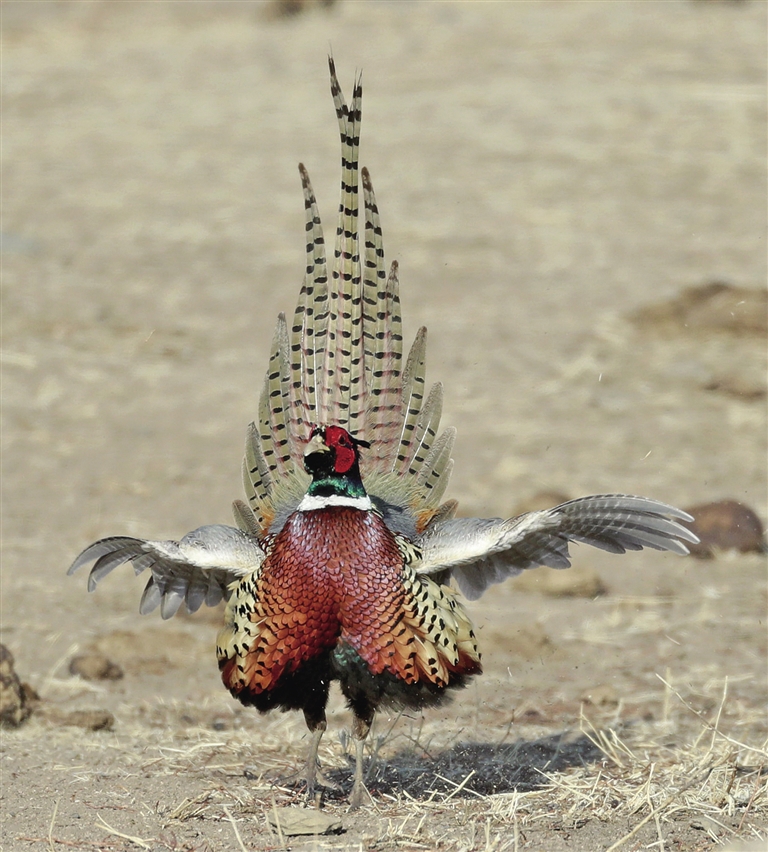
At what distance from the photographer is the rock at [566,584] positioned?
22.8ft

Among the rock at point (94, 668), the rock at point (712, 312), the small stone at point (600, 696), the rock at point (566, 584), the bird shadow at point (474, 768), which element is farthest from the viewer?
the rock at point (712, 312)

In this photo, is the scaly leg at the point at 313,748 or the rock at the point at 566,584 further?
the rock at the point at 566,584

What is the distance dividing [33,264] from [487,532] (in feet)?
25.0

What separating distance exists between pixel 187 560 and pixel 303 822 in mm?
892

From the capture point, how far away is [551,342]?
9.97 meters

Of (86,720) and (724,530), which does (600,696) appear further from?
(86,720)

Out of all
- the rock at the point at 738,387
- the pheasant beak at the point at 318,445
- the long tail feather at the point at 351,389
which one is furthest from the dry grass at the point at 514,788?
the rock at the point at 738,387

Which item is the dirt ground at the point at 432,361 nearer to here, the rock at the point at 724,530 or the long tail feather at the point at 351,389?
the rock at the point at 724,530

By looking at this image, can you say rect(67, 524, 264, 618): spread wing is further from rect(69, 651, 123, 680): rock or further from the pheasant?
rect(69, 651, 123, 680): rock

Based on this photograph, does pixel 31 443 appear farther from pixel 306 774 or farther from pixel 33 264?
pixel 306 774

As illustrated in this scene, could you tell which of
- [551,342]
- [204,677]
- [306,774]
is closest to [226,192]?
[551,342]

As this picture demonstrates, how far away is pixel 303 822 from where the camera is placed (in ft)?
14.0

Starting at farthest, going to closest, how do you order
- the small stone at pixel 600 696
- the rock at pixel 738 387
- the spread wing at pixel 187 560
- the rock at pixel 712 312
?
the rock at pixel 712 312, the rock at pixel 738 387, the small stone at pixel 600 696, the spread wing at pixel 187 560

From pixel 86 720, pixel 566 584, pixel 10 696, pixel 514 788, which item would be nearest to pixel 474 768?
pixel 514 788
